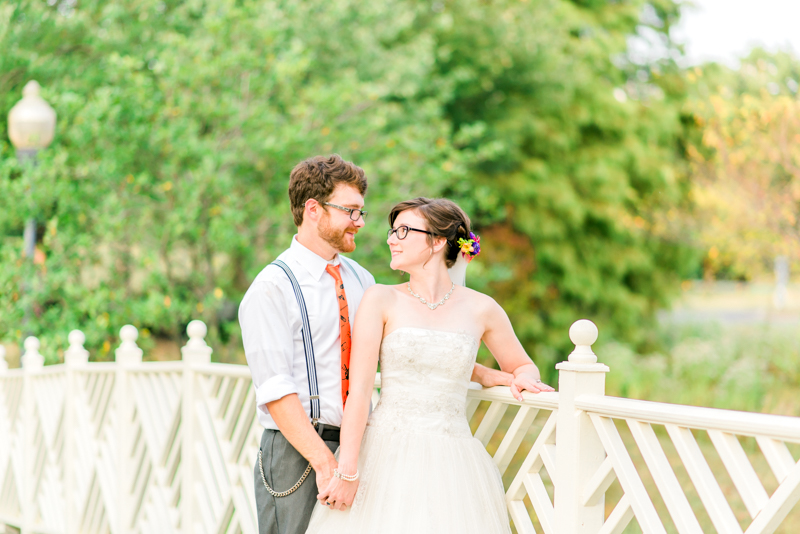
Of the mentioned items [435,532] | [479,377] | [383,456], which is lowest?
[435,532]

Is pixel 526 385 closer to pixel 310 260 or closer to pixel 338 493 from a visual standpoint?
pixel 338 493

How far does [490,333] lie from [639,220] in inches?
605

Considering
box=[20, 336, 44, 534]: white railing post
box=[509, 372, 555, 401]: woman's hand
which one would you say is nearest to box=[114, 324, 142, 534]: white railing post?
box=[20, 336, 44, 534]: white railing post

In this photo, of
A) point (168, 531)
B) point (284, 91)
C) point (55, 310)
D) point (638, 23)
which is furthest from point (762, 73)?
point (168, 531)

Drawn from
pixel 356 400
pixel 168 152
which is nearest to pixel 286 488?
pixel 356 400

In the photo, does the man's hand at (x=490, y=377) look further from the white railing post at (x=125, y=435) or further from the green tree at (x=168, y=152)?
the green tree at (x=168, y=152)

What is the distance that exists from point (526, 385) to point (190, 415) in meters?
2.11

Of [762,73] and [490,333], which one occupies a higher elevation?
[762,73]

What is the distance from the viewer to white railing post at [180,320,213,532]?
4.11m

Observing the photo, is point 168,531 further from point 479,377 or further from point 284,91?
point 284,91

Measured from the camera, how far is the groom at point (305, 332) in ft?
8.72

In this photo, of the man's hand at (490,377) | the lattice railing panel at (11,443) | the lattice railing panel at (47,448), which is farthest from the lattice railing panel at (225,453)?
the lattice railing panel at (11,443)

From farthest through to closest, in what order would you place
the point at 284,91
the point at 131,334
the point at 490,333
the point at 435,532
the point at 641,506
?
the point at 284,91 < the point at 131,334 < the point at 490,333 < the point at 435,532 < the point at 641,506

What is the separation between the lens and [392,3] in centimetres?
1173
